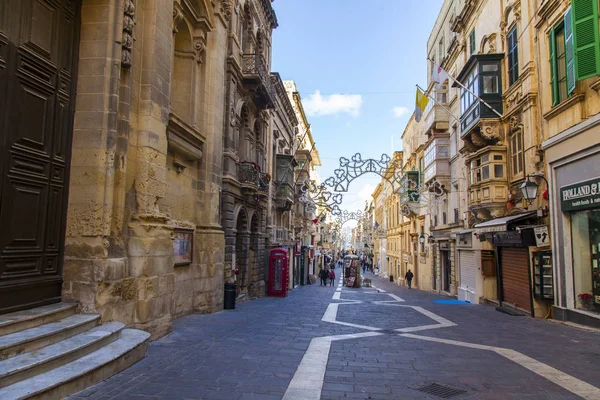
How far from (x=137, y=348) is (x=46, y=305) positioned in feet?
5.00

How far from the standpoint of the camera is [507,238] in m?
15.5

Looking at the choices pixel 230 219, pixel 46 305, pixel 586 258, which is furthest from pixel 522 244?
pixel 46 305

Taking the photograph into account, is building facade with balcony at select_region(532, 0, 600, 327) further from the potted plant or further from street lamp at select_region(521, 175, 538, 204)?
street lamp at select_region(521, 175, 538, 204)

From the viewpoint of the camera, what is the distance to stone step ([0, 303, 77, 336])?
5332 mm

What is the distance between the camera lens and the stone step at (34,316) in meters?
5.33

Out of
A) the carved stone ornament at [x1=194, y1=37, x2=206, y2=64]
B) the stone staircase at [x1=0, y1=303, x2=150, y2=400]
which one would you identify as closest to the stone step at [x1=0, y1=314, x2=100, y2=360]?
the stone staircase at [x1=0, y1=303, x2=150, y2=400]

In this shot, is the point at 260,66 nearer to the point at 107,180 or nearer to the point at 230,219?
the point at 230,219

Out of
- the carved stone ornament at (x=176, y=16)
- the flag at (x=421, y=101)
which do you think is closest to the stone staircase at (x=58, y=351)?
the carved stone ornament at (x=176, y=16)

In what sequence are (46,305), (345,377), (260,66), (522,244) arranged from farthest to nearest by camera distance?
(260,66), (522,244), (46,305), (345,377)

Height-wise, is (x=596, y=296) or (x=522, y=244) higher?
(x=522, y=244)

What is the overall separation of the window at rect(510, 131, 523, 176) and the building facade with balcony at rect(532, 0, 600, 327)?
6.38 ft

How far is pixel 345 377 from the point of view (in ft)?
20.1

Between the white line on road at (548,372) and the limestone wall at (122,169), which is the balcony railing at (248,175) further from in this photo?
the white line on road at (548,372)

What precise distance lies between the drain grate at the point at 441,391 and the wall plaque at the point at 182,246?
688 cm
